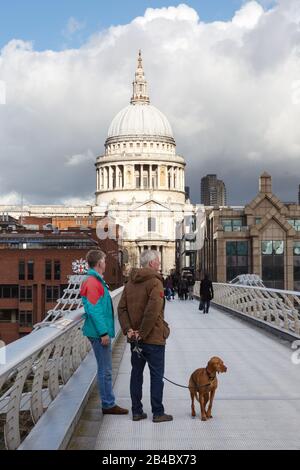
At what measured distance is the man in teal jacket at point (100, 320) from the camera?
804 cm

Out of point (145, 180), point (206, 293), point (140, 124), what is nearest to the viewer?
point (206, 293)

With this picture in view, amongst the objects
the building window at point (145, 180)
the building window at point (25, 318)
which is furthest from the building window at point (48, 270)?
the building window at point (145, 180)

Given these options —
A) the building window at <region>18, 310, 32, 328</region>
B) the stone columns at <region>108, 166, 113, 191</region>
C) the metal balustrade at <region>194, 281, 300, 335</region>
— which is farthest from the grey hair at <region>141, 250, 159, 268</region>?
the stone columns at <region>108, 166, 113, 191</region>

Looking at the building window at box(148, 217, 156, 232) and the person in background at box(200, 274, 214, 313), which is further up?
the building window at box(148, 217, 156, 232)

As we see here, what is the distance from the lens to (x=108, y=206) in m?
155

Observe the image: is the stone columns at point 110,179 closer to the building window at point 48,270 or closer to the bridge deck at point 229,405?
the building window at point 48,270

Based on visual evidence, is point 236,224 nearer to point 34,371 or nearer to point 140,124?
point 34,371

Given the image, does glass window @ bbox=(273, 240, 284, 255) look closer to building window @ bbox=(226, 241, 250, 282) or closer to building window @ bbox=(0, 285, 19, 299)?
building window @ bbox=(226, 241, 250, 282)

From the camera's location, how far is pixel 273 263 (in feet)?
179

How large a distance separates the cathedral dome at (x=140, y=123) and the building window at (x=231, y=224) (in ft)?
378

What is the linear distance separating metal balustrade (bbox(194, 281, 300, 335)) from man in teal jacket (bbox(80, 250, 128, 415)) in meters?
7.82

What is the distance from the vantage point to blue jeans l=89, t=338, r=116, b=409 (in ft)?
27.0

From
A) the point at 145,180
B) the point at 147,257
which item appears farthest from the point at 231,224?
the point at 145,180

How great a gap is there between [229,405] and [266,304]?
35.5 ft
